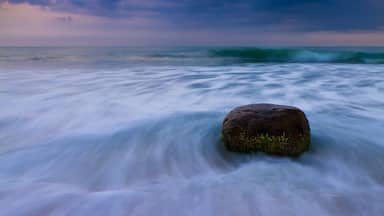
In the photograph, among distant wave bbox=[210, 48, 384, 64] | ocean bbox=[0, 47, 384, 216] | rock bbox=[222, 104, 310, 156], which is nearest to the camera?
ocean bbox=[0, 47, 384, 216]

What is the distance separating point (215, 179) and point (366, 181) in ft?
6.14

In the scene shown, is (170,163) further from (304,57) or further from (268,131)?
(304,57)

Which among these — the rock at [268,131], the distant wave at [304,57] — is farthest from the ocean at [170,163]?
the distant wave at [304,57]

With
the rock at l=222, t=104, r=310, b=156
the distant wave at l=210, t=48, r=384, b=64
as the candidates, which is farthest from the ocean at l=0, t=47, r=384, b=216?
the distant wave at l=210, t=48, r=384, b=64

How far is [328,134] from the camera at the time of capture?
5473 mm

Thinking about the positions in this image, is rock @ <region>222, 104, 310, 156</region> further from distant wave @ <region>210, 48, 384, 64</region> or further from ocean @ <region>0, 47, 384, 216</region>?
distant wave @ <region>210, 48, 384, 64</region>

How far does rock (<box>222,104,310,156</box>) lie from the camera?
4078mm

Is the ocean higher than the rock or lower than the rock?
lower

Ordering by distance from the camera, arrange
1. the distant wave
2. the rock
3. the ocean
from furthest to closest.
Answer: the distant wave → the rock → the ocean

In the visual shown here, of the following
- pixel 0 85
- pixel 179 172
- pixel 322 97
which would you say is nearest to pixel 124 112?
pixel 179 172

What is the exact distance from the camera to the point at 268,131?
4074mm

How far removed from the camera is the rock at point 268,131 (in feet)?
13.4

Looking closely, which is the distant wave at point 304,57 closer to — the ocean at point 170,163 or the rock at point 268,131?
the ocean at point 170,163

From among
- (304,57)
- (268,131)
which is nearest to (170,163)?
(268,131)
